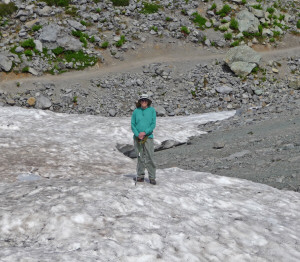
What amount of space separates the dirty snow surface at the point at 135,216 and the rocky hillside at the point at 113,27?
77.3 ft

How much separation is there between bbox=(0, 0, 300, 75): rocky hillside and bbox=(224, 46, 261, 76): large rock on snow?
3.98m

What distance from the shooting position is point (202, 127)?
978 inches

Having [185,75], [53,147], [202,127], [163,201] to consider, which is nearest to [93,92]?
[185,75]

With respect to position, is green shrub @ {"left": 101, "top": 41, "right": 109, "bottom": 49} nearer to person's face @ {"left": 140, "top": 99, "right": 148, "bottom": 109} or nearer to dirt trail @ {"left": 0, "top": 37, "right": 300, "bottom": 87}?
dirt trail @ {"left": 0, "top": 37, "right": 300, "bottom": 87}

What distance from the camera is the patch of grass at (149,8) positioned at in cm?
4444

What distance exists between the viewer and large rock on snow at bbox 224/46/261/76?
38.3 meters

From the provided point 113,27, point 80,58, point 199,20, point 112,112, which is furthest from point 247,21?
point 112,112

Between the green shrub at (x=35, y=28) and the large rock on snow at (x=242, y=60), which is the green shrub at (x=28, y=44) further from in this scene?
the large rock on snow at (x=242, y=60)

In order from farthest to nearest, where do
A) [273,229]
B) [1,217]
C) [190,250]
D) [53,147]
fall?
[53,147]
[273,229]
[1,217]
[190,250]

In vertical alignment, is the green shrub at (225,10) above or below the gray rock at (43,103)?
above

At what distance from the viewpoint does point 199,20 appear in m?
45.2

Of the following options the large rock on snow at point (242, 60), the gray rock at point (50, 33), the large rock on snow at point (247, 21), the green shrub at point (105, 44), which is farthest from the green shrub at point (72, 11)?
the large rock on snow at point (247, 21)

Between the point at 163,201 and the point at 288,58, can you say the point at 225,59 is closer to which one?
the point at 288,58

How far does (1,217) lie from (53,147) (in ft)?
28.3
